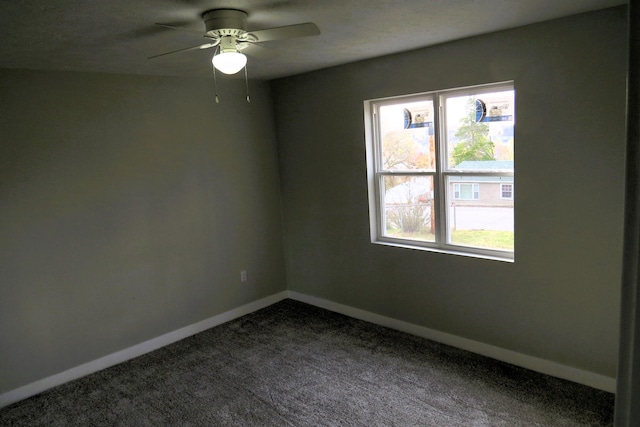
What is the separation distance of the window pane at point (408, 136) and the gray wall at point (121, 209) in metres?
1.37

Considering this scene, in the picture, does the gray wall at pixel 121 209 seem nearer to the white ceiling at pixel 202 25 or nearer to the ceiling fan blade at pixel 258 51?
the white ceiling at pixel 202 25

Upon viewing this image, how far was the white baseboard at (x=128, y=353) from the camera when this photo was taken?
3.43m

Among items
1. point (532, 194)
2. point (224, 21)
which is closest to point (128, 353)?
point (224, 21)

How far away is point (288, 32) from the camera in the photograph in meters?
2.36

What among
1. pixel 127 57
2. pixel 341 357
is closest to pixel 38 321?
pixel 127 57

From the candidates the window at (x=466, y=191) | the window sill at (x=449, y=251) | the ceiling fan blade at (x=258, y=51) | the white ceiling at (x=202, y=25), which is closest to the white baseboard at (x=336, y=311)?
the window sill at (x=449, y=251)

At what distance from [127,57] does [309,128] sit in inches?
73.5

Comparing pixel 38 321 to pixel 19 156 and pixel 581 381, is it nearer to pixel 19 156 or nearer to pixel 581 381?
pixel 19 156

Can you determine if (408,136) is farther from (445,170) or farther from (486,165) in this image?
(486,165)

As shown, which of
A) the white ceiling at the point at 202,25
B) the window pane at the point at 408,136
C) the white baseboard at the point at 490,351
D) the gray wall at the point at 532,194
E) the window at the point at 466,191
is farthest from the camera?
the window pane at the point at 408,136

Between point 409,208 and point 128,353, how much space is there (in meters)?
2.73

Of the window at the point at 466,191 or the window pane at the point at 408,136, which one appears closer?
the window at the point at 466,191

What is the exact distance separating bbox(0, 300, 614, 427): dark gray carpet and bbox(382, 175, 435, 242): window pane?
35.9 inches

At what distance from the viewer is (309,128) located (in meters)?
4.60
